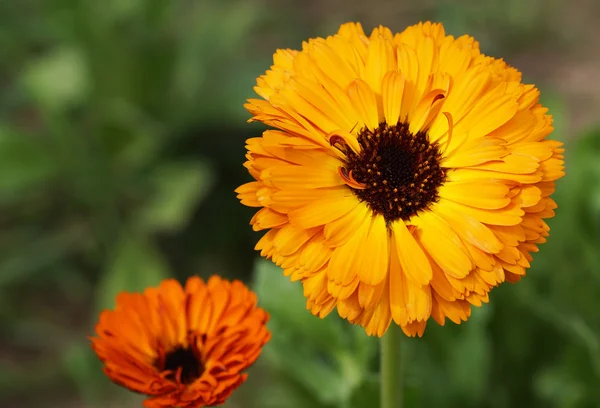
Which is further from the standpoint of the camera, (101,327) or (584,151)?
(584,151)

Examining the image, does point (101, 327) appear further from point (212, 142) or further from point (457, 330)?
point (212, 142)

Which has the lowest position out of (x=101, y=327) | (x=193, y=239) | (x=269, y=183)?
(x=101, y=327)

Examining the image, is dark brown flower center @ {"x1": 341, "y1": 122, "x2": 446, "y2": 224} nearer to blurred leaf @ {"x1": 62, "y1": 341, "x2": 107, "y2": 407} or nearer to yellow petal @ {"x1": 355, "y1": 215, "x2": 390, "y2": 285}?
yellow petal @ {"x1": 355, "y1": 215, "x2": 390, "y2": 285}

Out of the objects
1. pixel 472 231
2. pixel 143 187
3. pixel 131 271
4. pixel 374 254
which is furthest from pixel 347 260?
pixel 143 187

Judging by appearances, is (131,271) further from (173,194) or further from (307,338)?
(307,338)

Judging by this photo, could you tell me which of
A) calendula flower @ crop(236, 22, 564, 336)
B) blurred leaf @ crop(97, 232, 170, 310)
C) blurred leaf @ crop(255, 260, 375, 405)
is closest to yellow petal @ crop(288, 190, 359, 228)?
calendula flower @ crop(236, 22, 564, 336)

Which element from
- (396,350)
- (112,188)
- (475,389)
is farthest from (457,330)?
(112,188)

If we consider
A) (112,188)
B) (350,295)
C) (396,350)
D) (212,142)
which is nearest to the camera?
(350,295)
